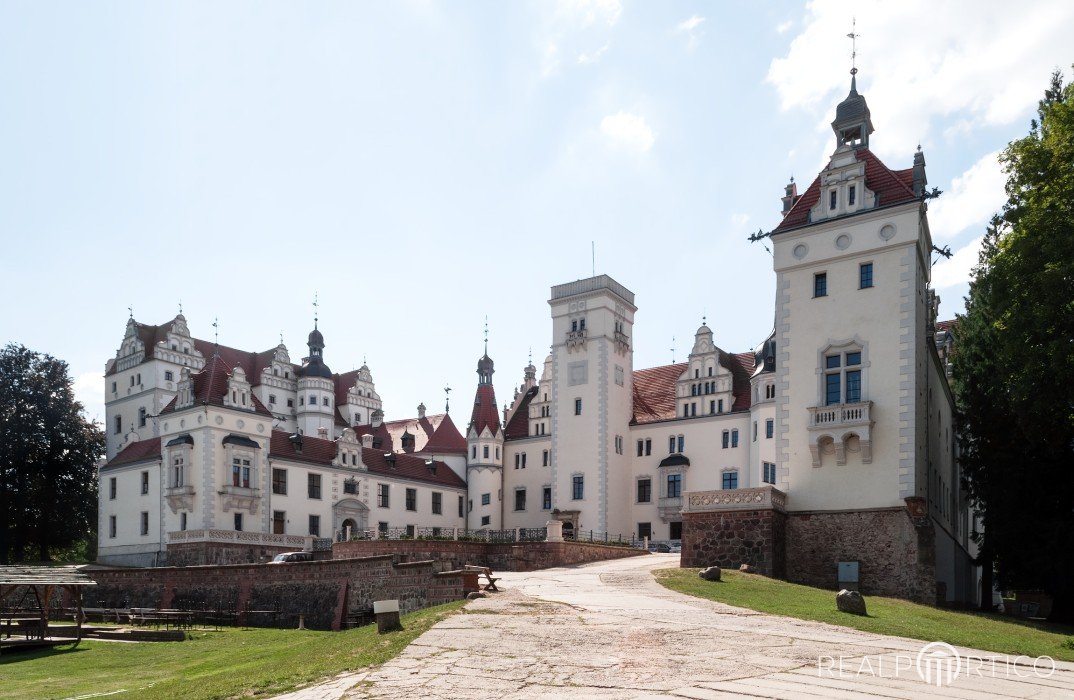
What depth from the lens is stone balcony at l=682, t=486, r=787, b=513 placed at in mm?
31391

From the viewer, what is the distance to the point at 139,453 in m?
56.7

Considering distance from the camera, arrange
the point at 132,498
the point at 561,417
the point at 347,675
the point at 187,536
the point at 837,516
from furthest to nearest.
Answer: the point at 561,417 → the point at 132,498 → the point at 187,536 → the point at 837,516 → the point at 347,675

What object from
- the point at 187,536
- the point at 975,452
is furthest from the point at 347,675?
the point at 187,536

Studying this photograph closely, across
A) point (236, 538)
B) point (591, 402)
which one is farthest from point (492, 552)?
point (591, 402)

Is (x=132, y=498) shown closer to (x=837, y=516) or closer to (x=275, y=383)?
(x=275, y=383)

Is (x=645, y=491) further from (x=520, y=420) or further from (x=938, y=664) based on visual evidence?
(x=938, y=664)

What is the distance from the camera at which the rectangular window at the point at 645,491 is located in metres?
58.4

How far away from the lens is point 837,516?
31.6 metres

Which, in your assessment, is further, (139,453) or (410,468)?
(410,468)

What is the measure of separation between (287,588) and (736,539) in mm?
15709

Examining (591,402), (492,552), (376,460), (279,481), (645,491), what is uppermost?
(591,402)

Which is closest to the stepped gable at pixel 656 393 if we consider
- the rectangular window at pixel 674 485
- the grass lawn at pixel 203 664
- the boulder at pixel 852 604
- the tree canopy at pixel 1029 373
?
the rectangular window at pixel 674 485

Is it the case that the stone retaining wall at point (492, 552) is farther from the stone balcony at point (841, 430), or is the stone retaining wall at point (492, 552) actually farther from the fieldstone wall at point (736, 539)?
the stone balcony at point (841, 430)

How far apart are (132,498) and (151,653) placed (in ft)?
113
